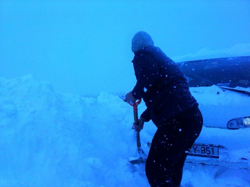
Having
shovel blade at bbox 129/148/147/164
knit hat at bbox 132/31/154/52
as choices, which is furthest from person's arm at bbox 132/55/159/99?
shovel blade at bbox 129/148/147/164

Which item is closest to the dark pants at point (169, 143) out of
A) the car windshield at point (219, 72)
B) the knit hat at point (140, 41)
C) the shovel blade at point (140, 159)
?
the knit hat at point (140, 41)

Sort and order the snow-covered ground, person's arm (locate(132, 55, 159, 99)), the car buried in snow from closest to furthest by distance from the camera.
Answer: person's arm (locate(132, 55, 159, 99))
the car buried in snow
the snow-covered ground

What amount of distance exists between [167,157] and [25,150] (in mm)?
1841

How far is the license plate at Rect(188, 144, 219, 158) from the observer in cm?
253

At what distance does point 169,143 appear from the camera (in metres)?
1.88

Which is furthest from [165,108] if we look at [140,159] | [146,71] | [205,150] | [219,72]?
[219,72]

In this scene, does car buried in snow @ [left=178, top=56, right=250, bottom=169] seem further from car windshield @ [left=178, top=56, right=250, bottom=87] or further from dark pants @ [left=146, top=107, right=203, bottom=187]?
dark pants @ [left=146, top=107, right=203, bottom=187]

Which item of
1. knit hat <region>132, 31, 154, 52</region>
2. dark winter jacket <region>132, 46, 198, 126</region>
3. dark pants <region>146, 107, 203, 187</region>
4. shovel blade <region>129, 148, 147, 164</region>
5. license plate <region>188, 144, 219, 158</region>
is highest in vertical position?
knit hat <region>132, 31, 154, 52</region>

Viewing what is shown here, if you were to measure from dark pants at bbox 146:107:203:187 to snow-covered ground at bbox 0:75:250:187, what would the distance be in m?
0.81

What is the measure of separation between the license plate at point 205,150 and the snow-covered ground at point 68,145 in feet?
0.30

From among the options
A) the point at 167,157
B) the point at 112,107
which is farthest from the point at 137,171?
the point at 112,107

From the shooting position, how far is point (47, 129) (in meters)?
3.09

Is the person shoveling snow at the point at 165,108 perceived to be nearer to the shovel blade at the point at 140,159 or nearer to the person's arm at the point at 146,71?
the person's arm at the point at 146,71

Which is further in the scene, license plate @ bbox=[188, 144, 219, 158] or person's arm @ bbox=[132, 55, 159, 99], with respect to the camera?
license plate @ bbox=[188, 144, 219, 158]
